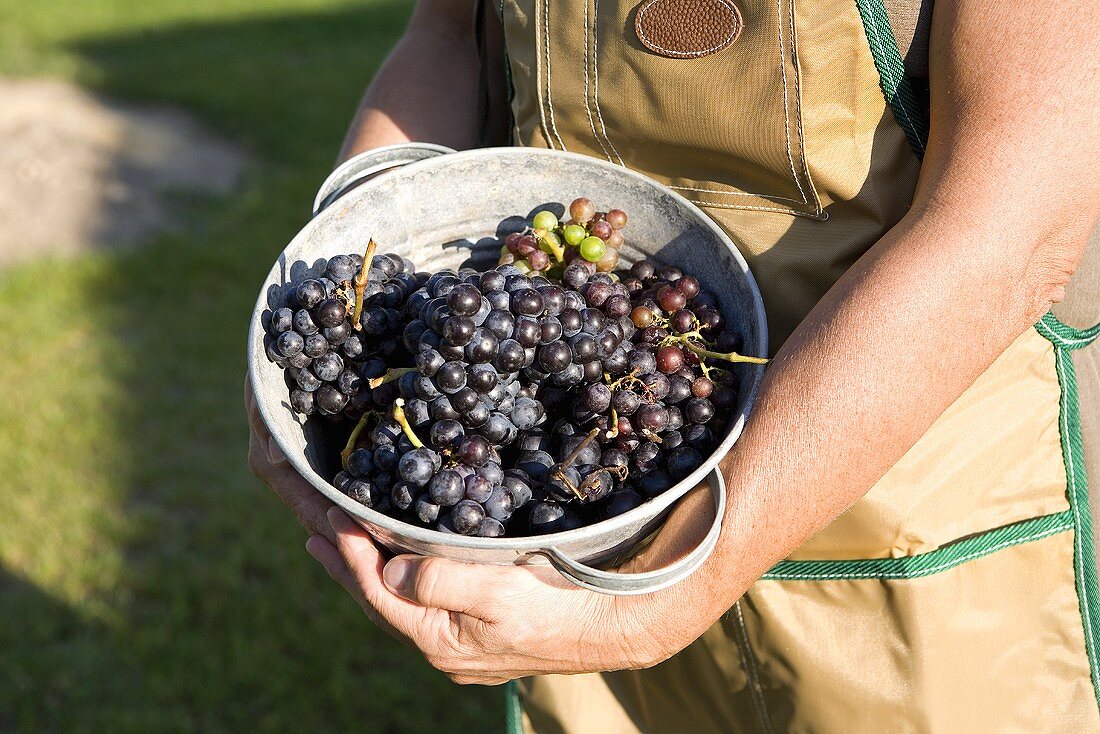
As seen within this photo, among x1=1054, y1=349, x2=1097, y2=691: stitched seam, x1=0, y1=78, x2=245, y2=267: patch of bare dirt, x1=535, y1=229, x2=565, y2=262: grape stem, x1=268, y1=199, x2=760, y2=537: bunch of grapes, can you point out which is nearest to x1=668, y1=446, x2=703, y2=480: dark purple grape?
x1=268, y1=199, x2=760, y2=537: bunch of grapes

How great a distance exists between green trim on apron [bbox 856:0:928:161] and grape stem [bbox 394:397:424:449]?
2.26 feet

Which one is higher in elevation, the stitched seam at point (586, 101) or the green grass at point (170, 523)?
the stitched seam at point (586, 101)

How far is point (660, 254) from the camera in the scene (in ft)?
4.26

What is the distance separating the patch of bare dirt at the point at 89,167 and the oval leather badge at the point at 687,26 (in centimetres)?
387

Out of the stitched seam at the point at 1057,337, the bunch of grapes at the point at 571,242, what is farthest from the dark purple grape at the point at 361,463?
the stitched seam at the point at 1057,337

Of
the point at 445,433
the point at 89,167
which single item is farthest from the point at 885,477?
the point at 89,167

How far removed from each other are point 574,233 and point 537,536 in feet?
1.48

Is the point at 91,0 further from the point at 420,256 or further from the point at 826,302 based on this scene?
the point at 826,302

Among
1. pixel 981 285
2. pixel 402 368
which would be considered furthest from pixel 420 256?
pixel 981 285

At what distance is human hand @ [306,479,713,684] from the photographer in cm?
105

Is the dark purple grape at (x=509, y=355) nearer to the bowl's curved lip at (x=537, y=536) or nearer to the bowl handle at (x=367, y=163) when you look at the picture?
the bowl's curved lip at (x=537, y=536)

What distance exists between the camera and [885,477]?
1175mm

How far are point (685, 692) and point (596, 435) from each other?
0.60m

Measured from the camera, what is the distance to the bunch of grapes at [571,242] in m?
1.23
